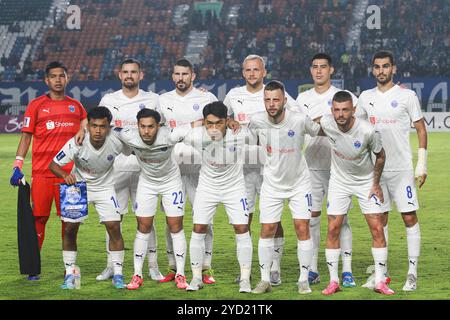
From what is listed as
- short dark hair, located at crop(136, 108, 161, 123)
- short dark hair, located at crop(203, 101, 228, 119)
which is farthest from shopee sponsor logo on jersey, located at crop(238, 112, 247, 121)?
short dark hair, located at crop(136, 108, 161, 123)

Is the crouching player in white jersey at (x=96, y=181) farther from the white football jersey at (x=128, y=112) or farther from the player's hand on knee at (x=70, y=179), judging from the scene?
the white football jersey at (x=128, y=112)

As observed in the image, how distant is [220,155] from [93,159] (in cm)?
116

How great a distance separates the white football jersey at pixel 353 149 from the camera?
759 centimetres

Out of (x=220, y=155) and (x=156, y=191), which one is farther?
(x=156, y=191)

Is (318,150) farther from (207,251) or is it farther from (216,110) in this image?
(207,251)

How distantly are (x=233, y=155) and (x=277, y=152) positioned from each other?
0.41 metres

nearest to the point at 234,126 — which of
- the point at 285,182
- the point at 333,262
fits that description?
the point at 285,182

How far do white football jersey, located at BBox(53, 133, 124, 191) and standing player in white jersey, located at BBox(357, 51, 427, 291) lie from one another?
230cm

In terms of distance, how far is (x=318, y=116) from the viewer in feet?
27.6

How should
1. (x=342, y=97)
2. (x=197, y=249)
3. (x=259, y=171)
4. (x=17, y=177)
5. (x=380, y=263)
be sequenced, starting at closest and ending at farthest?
(x=342, y=97) → (x=380, y=263) → (x=197, y=249) → (x=17, y=177) → (x=259, y=171)

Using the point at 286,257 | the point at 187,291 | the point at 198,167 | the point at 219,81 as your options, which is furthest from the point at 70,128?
the point at 219,81

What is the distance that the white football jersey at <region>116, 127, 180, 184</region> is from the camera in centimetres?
805

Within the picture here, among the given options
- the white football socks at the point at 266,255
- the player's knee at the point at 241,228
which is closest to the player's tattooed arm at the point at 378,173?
the white football socks at the point at 266,255

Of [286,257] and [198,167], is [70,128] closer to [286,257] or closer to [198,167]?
[198,167]
